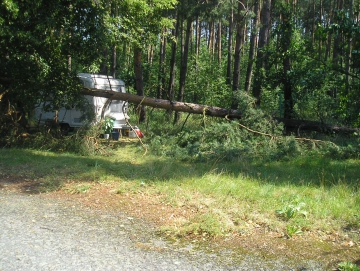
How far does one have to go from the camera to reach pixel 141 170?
9.62m

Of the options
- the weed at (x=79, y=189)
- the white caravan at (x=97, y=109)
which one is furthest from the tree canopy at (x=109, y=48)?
the weed at (x=79, y=189)

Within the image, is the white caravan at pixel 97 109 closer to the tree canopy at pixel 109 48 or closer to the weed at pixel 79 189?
the tree canopy at pixel 109 48

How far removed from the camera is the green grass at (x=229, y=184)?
246 inches

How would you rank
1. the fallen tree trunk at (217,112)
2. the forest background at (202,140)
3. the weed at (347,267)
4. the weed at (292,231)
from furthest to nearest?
the fallen tree trunk at (217,112) < the forest background at (202,140) < the weed at (292,231) < the weed at (347,267)

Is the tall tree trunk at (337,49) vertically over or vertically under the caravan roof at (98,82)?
over

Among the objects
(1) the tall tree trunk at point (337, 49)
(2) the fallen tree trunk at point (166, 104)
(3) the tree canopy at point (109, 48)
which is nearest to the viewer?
(3) the tree canopy at point (109, 48)

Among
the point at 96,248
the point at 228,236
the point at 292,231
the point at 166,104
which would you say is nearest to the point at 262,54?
the point at 166,104

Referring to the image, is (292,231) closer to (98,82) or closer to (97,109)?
(97,109)

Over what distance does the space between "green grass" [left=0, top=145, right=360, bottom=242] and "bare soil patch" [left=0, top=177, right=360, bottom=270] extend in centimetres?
15

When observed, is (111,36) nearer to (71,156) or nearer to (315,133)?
(71,156)

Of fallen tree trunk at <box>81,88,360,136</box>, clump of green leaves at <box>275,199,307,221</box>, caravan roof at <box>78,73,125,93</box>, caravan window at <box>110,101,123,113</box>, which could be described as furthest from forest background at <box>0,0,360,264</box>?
caravan window at <box>110,101,123,113</box>

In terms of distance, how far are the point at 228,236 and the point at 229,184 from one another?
2218 millimetres

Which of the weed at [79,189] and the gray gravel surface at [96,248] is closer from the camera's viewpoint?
the gray gravel surface at [96,248]

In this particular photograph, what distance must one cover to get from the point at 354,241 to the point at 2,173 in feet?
25.2
